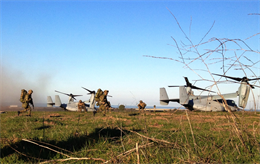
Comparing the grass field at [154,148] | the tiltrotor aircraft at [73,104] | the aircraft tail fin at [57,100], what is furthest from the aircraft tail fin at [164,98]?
the grass field at [154,148]

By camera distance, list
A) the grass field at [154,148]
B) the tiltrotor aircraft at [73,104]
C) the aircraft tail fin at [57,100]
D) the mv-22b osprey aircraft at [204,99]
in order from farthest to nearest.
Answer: the aircraft tail fin at [57,100] < the tiltrotor aircraft at [73,104] < the mv-22b osprey aircraft at [204,99] < the grass field at [154,148]

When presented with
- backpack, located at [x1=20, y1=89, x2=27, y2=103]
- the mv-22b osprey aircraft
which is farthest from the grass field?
the mv-22b osprey aircraft

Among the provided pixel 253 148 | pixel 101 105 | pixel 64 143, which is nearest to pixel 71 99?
pixel 101 105

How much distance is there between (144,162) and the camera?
10.2ft

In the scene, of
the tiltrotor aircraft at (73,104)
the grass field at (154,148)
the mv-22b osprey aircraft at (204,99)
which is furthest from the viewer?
the tiltrotor aircraft at (73,104)

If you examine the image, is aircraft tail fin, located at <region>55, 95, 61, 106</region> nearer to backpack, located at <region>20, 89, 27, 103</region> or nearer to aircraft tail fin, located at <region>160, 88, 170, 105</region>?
aircraft tail fin, located at <region>160, 88, 170, 105</region>

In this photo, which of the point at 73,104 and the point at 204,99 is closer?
the point at 204,99

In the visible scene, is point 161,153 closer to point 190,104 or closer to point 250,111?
point 250,111

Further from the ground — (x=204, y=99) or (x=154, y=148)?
(x=204, y=99)

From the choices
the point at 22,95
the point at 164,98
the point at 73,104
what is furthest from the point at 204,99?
the point at 22,95

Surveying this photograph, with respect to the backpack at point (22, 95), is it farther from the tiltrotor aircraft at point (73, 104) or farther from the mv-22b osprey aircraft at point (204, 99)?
the tiltrotor aircraft at point (73, 104)

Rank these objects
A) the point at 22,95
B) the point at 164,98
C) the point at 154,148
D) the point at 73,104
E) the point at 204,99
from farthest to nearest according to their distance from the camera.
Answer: the point at 73,104, the point at 164,98, the point at 204,99, the point at 22,95, the point at 154,148

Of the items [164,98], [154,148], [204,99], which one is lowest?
[154,148]

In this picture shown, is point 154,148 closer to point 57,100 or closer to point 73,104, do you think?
point 73,104
